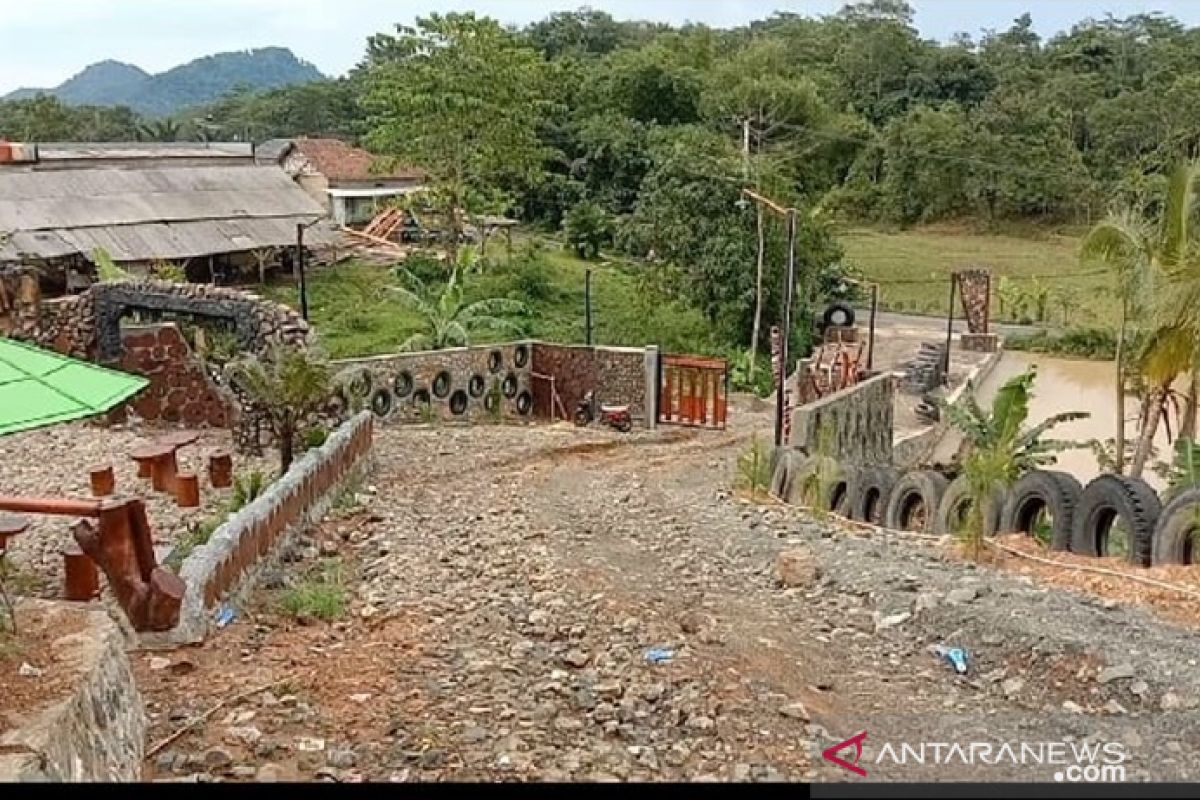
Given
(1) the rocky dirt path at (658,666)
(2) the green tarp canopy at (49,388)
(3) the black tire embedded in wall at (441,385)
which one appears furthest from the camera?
(3) the black tire embedded in wall at (441,385)

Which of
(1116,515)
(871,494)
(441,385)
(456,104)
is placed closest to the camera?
(1116,515)

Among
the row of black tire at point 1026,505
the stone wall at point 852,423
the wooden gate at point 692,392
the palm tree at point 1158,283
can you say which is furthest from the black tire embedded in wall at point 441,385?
the palm tree at point 1158,283

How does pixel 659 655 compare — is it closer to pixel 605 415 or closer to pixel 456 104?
pixel 605 415

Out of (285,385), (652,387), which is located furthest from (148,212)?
(285,385)

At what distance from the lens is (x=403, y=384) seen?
50.3 ft

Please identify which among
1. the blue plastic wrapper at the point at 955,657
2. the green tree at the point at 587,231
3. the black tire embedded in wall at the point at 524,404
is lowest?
the black tire embedded in wall at the point at 524,404

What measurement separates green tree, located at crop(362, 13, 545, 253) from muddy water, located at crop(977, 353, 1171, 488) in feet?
40.4

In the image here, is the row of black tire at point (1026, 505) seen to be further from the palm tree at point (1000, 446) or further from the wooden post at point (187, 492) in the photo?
the wooden post at point (187, 492)

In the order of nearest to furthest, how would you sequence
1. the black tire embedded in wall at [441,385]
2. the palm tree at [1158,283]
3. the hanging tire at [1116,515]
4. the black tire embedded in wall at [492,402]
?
1. the hanging tire at [1116,515]
2. the palm tree at [1158,283]
3. the black tire embedded in wall at [441,385]
4. the black tire embedded in wall at [492,402]

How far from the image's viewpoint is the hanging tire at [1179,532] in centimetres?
774

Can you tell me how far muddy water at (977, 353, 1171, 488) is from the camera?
52.8 ft

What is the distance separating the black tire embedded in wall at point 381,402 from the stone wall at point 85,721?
9.43 meters

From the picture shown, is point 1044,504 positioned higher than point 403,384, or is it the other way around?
point 1044,504

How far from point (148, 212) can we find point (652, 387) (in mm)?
12432
